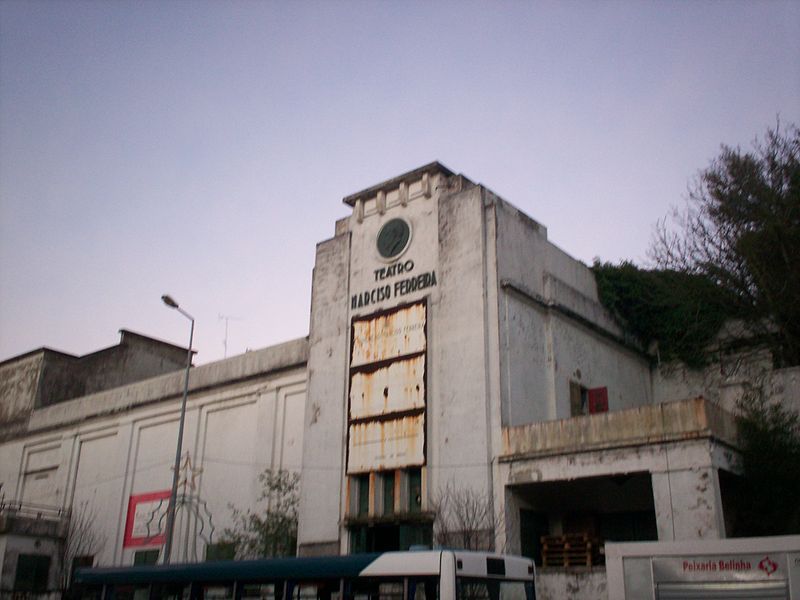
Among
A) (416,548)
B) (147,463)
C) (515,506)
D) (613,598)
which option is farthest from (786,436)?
(147,463)

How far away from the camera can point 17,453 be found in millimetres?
42781

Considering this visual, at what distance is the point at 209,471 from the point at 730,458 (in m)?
19.6

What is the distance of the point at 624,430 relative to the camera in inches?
801

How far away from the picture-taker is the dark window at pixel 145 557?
3269cm

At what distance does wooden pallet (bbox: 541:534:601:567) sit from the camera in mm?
20828

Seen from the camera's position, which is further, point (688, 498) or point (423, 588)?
point (688, 498)

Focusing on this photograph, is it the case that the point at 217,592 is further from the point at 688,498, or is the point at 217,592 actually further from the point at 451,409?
the point at 688,498

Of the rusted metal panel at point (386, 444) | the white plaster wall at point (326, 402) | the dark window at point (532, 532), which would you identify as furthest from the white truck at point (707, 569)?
the white plaster wall at point (326, 402)

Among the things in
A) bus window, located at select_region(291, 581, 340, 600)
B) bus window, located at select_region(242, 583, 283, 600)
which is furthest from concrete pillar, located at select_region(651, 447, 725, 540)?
bus window, located at select_region(242, 583, 283, 600)

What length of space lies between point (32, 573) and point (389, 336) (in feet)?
68.1

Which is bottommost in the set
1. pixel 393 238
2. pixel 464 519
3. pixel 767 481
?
pixel 464 519

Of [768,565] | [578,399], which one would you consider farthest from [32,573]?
[768,565]

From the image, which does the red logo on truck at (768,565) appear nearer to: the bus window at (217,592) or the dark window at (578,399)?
the bus window at (217,592)

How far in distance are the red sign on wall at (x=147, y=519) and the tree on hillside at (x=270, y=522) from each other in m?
4.41
